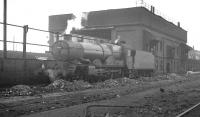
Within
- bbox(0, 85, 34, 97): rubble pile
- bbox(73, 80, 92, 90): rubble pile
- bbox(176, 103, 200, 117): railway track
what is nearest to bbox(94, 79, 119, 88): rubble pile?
bbox(73, 80, 92, 90): rubble pile

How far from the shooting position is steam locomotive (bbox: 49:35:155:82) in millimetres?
19266

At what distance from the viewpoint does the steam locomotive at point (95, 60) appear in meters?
19.3

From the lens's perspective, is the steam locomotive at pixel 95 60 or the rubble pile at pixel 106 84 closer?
the rubble pile at pixel 106 84

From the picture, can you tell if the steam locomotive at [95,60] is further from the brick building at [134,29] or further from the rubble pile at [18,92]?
the brick building at [134,29]

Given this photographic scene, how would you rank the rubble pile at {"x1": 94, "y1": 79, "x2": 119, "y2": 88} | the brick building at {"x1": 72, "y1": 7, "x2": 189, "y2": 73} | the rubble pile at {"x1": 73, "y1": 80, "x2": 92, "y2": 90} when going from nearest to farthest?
the rubble pile at {"x1": 73, "y1": 80, "x2": 92, "y2": 90}
the rubble pile at {"x1": 94, "y1": 79, "x2": 119, "y2": 88}
the brick building at {"x1": 72, "y1": 7, "x2": 189, "y2": 73}

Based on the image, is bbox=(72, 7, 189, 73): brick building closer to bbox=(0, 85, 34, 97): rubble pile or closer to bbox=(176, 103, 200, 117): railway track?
bbox=(0, 85, 34, 97): rubble pile

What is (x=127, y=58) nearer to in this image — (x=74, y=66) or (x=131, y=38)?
(x=74, y=66)

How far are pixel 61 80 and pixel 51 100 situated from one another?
5509 millimetres

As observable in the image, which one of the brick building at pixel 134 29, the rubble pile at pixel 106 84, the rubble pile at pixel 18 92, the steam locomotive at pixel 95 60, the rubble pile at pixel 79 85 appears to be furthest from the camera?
the brick building at pixel 134 29

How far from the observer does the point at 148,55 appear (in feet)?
101

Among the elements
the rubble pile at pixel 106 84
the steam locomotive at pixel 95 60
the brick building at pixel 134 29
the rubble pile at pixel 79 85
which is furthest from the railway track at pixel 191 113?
the brick building at pixel 134 29

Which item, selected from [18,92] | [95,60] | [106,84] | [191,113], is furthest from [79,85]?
[191,113]

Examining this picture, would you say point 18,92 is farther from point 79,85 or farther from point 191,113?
point 191,113

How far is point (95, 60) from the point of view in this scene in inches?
853
